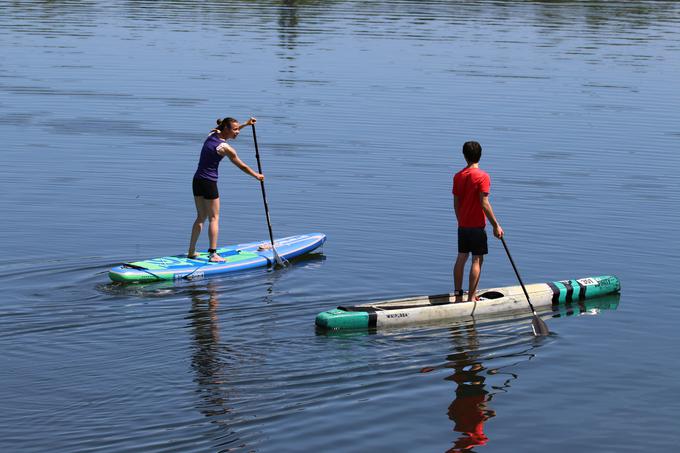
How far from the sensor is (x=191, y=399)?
1152 centimetres

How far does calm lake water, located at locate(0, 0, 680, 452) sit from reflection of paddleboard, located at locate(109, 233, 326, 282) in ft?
0.81

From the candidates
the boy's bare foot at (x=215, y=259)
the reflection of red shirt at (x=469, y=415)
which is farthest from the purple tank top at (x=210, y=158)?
the reflection of red shirt at (x=469, y=415)

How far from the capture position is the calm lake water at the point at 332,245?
11359 mm

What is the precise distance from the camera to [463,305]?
48.2 feet

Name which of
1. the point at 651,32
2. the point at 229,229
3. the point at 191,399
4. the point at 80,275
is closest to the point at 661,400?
the point at 191,399

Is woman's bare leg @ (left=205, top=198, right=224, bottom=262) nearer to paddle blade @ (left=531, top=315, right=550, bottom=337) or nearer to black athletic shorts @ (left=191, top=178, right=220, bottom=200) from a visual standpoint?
black athletic shorts @ (left=191, top=178, right=220, bottom=200)

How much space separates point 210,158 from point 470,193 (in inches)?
171

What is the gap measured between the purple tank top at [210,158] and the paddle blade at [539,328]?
17.5 feet

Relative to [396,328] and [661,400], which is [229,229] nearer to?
[396,328]

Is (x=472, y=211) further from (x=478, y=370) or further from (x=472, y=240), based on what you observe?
(x=478, y=370)

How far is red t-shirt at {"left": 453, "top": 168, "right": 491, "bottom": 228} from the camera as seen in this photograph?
562 inches

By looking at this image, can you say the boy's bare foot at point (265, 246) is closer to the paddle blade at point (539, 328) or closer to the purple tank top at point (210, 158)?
the purple tank top at point (210, 158)

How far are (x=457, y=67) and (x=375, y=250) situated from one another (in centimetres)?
2503

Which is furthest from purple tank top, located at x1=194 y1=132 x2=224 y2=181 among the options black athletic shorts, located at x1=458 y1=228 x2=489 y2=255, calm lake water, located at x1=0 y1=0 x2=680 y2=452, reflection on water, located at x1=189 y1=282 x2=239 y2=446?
black athletic shorts, located at x1=458 y1=228 x2=489 y2=255
